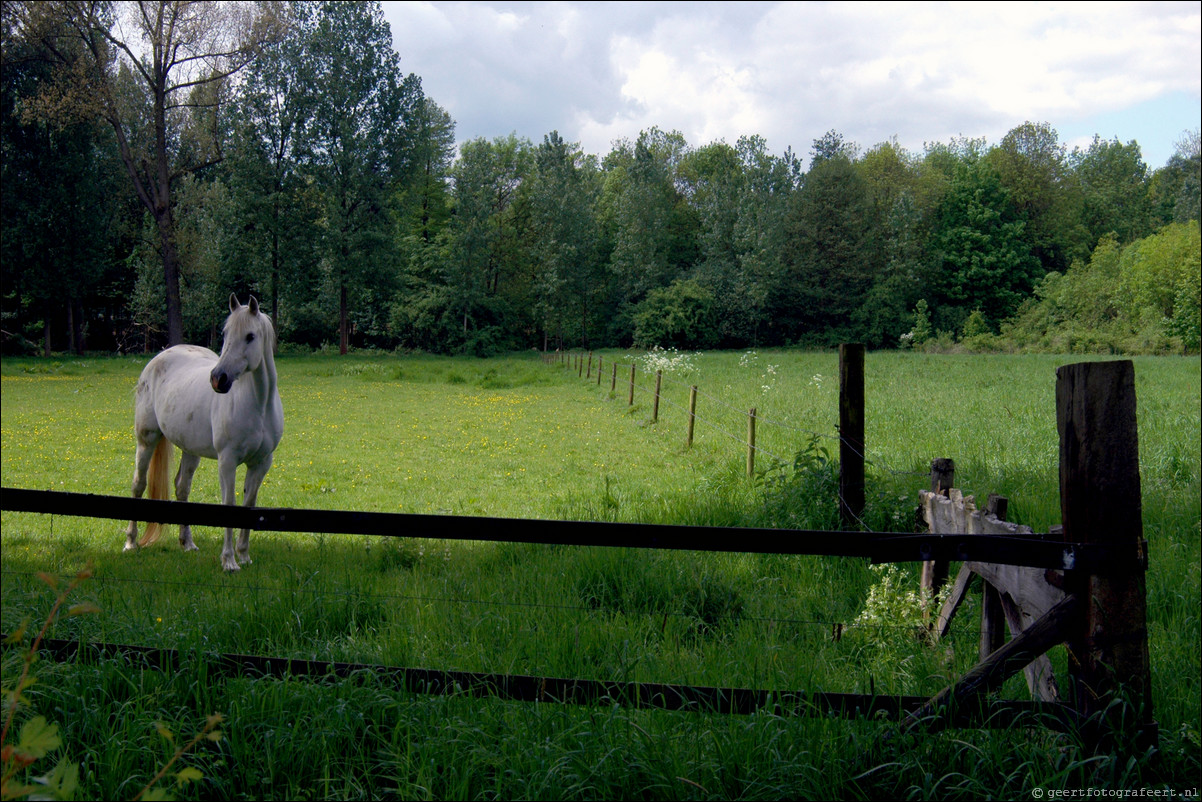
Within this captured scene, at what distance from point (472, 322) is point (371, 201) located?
35.0 feet

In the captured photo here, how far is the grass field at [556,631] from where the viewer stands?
257cm

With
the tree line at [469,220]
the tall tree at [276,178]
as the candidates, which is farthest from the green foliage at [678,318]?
the tall tree at [276,178]

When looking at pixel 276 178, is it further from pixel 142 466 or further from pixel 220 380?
pixel 220 380

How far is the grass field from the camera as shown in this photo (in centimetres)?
257

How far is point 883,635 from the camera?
3.92 metres

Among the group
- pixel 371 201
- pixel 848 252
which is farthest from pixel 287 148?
pixel 848 252

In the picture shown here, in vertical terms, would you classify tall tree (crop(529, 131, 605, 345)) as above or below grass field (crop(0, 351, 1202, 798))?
above

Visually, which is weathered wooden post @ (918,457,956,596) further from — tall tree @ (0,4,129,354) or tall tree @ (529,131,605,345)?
tall tree @ (529,131,605,345)

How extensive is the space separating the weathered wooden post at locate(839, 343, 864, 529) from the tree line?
1192 cm

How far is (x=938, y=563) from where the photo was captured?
4.29 m

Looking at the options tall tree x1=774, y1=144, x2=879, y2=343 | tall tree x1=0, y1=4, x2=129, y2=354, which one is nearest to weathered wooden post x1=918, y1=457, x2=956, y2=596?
tall tree x1=0, y1=4, x2=129, y2=354

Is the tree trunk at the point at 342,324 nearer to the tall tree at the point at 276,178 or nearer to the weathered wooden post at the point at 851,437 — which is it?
the tall tree at the point at 276,178

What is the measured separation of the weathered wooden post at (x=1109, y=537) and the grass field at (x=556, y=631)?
0.86 feet

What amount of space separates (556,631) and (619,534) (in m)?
1.41
